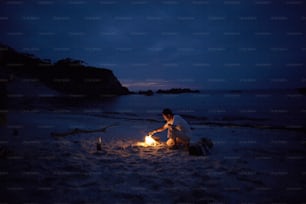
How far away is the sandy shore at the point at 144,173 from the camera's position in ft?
10.5

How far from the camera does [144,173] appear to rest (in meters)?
4.09

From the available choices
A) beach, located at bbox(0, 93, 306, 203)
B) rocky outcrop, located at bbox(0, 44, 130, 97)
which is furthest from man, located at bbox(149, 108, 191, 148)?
rocky outcrop, located at bbox(0, 44, 130, 97)

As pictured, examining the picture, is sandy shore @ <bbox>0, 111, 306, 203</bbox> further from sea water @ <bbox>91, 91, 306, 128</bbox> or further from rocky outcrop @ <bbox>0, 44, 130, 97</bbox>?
rocky outcrop @ <bbox>0, 44, 130, 97</bbox>

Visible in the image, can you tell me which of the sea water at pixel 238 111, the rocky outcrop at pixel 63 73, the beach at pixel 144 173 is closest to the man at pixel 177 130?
the beach at pixel 144 173

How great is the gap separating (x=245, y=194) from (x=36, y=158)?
4.50 m

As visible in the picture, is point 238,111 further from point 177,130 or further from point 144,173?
point 144,173

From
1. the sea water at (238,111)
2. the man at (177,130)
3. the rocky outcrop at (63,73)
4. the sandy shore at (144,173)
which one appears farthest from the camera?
the rocky outcrop at (63,73)

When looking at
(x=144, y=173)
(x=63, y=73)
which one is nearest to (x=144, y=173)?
(x=144, y=173)

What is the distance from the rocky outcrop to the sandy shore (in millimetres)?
26758

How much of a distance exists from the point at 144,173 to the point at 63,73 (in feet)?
132

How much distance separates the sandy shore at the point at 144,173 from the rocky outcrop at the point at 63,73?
87.8 feet

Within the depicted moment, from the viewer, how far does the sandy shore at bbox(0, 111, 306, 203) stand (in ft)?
10.5

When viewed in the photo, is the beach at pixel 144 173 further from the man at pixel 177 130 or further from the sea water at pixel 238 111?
the sea water at pixel 238 111

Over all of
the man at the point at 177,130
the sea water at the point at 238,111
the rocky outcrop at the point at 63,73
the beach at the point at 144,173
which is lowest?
the beach at the point at 144,173
